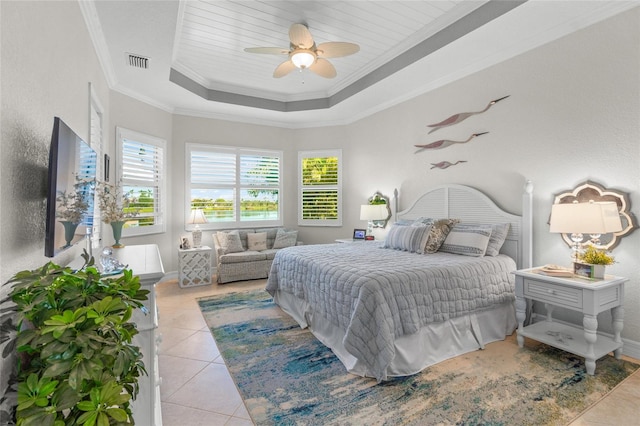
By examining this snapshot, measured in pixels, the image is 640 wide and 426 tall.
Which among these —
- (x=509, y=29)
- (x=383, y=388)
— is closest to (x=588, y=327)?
(x=383, y=388)

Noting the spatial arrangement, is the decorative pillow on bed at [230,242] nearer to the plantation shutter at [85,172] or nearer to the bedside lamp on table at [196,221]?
the bedside lamp on table at [196,221]

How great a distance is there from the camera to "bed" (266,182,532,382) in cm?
227

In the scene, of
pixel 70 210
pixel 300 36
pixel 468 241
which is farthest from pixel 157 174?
pixel 468 241

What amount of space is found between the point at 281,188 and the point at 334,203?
1124 mm

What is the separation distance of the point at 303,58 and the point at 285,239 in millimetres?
3311

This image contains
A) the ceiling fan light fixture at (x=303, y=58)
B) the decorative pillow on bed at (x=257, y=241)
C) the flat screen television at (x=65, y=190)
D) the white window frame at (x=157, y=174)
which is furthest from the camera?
the decorative pillow on bed at (x=257, y=241)

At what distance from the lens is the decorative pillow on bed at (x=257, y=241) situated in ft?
18.2

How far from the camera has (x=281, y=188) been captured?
6.33 metres

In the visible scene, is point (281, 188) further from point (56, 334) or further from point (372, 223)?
point (56, 334)

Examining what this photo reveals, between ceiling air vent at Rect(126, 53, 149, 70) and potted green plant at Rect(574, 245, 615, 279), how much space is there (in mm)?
4714

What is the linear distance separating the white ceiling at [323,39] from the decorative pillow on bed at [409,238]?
1.98 metres

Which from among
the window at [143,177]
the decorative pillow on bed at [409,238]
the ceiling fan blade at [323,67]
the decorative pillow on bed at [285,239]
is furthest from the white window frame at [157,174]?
the decorative pillow on bed at [409,238]

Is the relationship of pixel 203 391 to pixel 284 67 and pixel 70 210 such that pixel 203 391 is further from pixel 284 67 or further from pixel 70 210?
pixel 284 67

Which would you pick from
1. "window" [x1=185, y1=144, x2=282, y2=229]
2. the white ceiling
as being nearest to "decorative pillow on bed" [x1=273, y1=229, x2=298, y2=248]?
"window" [x1=185, y1=144, x2=282, y2=229]
